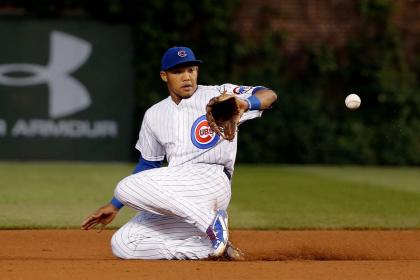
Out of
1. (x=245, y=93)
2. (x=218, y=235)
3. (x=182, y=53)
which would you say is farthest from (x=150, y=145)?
(x=218, y=235)

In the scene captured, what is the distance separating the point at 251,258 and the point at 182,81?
1388mm

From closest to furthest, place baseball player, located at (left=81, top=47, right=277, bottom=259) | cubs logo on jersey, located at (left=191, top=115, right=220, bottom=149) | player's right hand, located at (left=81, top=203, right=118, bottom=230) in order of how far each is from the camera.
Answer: baseball player, located at (left=81, top=47, right=277, bottom=259) → player's right hand, located at (left=81, top=203, right=118, bottom=230) → cubs logo on jersey, located at (left=191, top=115, right=220, bottom=149)

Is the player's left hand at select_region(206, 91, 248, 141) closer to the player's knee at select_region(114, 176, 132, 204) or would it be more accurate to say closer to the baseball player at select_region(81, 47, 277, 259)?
the baseball player at select_region(81, 47, 277, 259)

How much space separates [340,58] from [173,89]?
12118 mm

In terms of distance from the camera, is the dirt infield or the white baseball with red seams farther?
the white baseball with red seams

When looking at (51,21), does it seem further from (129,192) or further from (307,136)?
(129,192)

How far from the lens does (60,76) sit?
58.7 feet

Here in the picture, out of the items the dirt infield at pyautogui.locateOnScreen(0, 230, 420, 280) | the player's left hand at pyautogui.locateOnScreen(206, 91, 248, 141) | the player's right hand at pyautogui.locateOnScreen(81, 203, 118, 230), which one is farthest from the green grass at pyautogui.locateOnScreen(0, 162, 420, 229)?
the player's left hand at pyautogui.locateOnScreen(206, 91, 248, 141)

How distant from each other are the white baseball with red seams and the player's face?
0.17ft

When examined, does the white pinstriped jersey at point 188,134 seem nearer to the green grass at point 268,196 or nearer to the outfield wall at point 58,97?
the green grass at point 268,196

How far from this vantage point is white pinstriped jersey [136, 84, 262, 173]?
6.99 meters

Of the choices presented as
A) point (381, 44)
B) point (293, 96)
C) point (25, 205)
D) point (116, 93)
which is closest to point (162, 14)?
point (116, 93)

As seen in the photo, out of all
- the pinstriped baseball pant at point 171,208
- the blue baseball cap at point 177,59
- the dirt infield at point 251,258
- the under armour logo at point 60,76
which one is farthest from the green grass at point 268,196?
the blue baseball cap at point 177,59

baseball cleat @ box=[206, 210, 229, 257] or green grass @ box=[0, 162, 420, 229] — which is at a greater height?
baseball cleat @ box=[206, 210, 229, 257]
